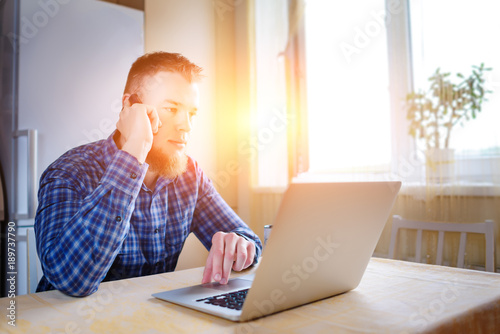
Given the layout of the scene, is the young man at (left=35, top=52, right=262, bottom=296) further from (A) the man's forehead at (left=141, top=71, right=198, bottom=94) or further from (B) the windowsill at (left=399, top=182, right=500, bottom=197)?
(B) the windowsill at (left=399, top=182, right=500, bottom=197)

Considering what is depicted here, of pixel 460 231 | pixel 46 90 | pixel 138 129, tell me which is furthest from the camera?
pixel 46 90

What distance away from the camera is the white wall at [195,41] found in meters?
2.28

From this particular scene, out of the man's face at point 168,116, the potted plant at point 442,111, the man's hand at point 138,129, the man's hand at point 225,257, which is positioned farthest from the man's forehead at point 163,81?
the potted plant at point 442,111

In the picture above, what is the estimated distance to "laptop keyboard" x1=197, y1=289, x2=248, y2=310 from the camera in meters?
0.65

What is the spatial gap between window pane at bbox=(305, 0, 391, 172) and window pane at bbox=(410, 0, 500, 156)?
8.5 inches

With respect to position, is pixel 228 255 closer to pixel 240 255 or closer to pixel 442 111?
pixel 240 255

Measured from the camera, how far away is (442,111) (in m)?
1.73

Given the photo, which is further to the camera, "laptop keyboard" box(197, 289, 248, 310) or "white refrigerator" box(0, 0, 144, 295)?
"white refrigerator" box(0, 0, 144, 295)

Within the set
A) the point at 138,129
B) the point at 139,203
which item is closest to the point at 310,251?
the point at 138,129

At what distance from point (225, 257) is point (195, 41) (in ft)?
6.72

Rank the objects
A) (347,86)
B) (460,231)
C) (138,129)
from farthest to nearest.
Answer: (347,86), (460,231), (138,129)

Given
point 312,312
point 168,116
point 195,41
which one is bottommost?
point 312,312

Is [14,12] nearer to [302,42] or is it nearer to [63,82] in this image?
[63,82]

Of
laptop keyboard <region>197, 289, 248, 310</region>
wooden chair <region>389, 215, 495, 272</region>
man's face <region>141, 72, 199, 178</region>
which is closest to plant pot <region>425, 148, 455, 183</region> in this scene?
wooden chair <region>389, 215, 495, 272</region>
